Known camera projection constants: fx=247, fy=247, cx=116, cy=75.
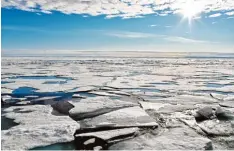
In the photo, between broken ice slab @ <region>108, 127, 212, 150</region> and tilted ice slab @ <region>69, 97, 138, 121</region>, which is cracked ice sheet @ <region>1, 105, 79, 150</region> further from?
broken ice slab @ <region>108, 127, 212, 150</region>

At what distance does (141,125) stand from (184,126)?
2.59ft

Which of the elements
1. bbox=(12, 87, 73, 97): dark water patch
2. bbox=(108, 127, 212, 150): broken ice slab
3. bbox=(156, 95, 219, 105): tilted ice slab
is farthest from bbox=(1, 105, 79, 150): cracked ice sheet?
bbox=(156, 95, 219, 105): tilted ice slab

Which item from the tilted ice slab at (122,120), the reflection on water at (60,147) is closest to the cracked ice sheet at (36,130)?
the reflection on water at (60,147)

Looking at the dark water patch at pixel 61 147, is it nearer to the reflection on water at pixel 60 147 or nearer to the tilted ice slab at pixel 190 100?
the reflection on water at pixel 60 147

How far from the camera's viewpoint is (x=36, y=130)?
13.7 feet

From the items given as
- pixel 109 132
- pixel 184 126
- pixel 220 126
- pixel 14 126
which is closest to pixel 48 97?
pixel 14 126

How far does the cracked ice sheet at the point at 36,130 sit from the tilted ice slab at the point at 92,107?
1.15 feet

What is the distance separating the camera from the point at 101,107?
589cm

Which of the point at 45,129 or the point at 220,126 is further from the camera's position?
the point at 220,126

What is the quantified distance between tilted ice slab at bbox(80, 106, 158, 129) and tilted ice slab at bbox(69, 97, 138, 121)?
281 millimetres

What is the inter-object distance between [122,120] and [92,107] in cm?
128

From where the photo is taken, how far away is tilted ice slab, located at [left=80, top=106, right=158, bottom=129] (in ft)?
14.9

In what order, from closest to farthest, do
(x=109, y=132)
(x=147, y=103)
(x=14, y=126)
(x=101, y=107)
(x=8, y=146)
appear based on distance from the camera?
1. (x=8, y=146)
2. (x=109, y=132)
3. (x=14, y=126)
4. (x=101, y=107)
5. (x=147, y=103)

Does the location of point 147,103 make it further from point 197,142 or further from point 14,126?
point 14,126
